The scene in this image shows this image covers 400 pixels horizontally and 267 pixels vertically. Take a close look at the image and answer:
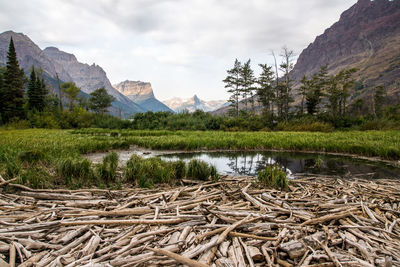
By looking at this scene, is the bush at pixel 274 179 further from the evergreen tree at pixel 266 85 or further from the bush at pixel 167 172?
the evergreen tree at pixel 266 85

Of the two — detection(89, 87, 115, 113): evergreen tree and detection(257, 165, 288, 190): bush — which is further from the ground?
detection(89, 87, 115, 113): evergreen tree

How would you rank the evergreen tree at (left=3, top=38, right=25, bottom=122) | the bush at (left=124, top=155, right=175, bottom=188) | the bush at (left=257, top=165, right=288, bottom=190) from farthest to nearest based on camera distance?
the evergreen tree at (left=3, top=38, right=25, bottom=122) → the bush at (left=124, top=155, right=175, bottom=188) → the bush at (left=257, top=165, right=288, bottom=190)

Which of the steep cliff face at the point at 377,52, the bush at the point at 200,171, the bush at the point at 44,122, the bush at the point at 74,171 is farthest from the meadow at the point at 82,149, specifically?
the steep cliff face at the point at 377,52

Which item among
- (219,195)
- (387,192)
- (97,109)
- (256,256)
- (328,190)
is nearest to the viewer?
(256,256)

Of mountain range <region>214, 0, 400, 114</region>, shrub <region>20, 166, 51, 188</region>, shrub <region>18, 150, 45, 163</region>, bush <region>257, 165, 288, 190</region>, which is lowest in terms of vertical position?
bush <region>257, 165, 288, 190</region>

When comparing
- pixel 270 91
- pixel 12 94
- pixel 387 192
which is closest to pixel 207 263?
pixel 387 192

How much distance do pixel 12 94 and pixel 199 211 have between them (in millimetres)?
49619

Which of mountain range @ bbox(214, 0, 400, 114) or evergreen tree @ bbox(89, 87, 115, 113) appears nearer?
evergreen tree @ bbox(89, 87, 115, 113)

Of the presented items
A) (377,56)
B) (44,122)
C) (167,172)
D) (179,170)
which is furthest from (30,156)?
(377,56)

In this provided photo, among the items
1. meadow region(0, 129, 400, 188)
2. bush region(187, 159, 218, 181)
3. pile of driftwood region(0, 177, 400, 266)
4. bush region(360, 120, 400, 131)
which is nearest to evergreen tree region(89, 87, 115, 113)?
meadow region(0, 129, 400, 188)

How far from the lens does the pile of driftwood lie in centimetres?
195

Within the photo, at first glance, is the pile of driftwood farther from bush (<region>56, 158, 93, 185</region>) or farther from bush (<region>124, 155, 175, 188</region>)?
bush (<region>124, 155, 175, 188</region>)

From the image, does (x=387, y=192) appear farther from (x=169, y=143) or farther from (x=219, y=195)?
(x=169, y=143)

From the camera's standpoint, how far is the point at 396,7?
625 ft
